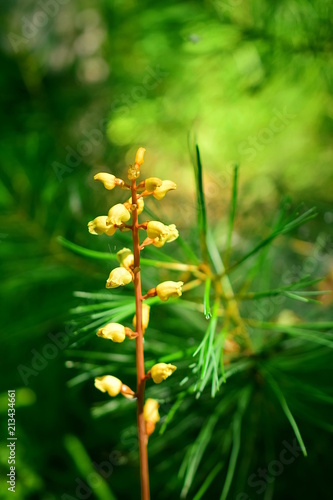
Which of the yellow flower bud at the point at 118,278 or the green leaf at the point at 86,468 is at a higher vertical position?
the yellow flower bud at the point at 118,278

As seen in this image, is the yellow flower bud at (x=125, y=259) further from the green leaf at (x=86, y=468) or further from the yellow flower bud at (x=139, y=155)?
the green leaf at (x=86, y=468)

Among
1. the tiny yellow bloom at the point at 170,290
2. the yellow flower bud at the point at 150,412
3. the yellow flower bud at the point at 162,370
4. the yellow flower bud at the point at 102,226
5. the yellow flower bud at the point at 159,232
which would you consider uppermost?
the yellow flower bud at the point at 102,226

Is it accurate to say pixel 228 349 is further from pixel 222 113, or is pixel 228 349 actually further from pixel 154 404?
pixel 222 113

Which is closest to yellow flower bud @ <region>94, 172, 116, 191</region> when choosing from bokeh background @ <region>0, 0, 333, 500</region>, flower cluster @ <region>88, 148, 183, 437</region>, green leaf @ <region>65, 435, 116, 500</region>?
flower cluster @ <region>88, 148, 183, 437</region>

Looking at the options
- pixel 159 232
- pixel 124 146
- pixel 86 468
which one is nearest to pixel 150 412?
pixel 159 232

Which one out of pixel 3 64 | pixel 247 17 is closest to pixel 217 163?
pixel 247 17

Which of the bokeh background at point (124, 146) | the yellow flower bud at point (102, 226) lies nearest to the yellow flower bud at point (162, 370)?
the yellow flower bud at point (102, 226)

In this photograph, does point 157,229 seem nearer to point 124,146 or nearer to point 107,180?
point 107,180

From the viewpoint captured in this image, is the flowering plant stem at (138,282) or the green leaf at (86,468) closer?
the flowering plant stem at (138,282)
